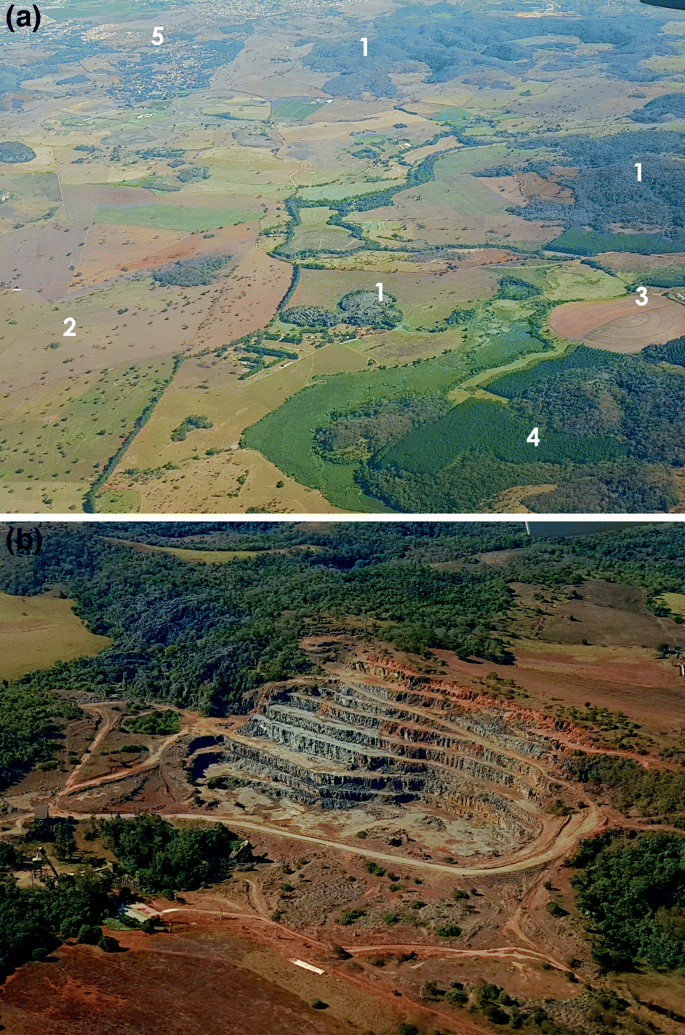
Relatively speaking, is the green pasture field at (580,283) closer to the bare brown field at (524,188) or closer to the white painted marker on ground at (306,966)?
the bare brown field at (524,188)

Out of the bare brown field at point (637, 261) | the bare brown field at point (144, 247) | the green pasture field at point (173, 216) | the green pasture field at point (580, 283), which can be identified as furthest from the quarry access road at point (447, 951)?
the green pasture field at point (173, 216)

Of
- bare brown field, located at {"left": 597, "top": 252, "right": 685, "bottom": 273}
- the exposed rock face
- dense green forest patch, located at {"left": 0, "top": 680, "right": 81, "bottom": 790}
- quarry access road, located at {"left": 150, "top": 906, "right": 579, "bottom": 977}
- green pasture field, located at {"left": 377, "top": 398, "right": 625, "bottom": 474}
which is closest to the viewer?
quarry access road, located at {"left": 150, "top": 906, "right": 579, "bottom": 977}

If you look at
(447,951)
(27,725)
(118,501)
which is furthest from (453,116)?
(447,951)

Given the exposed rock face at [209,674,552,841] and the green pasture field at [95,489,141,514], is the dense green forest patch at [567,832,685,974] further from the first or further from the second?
the green pasture field at [95,489,141,514]

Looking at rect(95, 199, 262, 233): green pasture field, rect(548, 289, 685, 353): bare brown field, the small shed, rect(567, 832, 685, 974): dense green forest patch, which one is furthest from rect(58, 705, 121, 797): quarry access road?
rect(95, 199, 262, 233): green pasture field

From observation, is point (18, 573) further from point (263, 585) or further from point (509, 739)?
point (509, 739)

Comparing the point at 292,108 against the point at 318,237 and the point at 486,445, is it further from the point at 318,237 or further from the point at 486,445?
the point at 486,445
